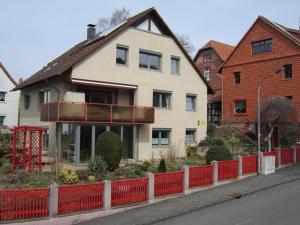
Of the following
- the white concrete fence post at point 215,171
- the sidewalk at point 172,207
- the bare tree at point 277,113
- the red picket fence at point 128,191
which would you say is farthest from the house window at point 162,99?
the red picket fence at point 128,191

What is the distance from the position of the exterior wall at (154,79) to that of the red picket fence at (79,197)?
10.8 meters

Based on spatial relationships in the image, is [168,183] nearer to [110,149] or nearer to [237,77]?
[110,149]

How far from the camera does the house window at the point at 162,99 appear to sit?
85.6ft

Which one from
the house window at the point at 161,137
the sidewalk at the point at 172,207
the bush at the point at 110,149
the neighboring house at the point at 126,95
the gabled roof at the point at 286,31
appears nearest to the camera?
the sidewalk at the point at 172,207

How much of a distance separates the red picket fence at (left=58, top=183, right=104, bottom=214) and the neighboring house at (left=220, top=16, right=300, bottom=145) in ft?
76.9

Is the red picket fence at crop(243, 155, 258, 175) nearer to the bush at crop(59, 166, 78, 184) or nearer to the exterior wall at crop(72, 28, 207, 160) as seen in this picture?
the exterior wall at crop(72, 28, 207, 160)

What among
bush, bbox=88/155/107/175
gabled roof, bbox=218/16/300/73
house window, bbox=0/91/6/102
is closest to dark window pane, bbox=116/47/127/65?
bush, bbox=88/155/107/175

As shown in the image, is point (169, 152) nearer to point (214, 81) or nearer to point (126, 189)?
point (126, 189)

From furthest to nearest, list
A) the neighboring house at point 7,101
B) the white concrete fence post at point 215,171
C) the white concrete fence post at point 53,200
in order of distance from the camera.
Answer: the neighboring house at point 7,101, the white concrete fence post at point 215,171, the white concrete fence post at point 53,200

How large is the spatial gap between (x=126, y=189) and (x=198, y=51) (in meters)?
40.7

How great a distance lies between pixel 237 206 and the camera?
529 inches

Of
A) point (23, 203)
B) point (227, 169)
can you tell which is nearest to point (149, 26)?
point (227, 169)

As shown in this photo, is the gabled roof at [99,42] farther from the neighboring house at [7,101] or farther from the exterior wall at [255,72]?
the neighboring house at [7,101]

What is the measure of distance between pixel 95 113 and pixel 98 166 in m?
4.90
